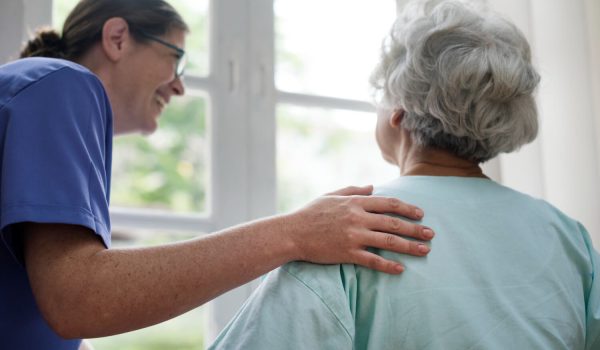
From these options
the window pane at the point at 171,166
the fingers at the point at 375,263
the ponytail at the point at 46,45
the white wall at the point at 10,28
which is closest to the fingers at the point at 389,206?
the fingers at the point at 375,263

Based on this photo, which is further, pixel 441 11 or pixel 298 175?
pixel 298 175

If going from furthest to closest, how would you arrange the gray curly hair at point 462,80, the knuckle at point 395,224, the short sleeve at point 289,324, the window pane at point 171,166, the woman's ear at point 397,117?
the window pane at point 171,166 → the woman's ear at point 397,117 → the gray curly hair at point 462,80 → the knuckle at point 395,224 → the short sleeve at point 289,324

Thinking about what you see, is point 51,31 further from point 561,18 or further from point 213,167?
point 561,18

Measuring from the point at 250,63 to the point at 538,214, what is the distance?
109 centimetres

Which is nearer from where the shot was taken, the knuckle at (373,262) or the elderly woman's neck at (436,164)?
the knuckle at (373,262)

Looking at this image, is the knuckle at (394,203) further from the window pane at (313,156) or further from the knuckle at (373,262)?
the window pane at (313,156)

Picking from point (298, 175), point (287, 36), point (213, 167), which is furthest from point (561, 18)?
point (298, 175)

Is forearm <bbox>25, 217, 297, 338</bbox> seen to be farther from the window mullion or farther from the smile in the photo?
the window mullion

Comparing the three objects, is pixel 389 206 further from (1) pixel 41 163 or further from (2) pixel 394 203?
(1) pixel 41 163

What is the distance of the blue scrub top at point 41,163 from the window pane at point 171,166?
24.9 ft

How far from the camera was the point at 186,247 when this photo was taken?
4.31 ft

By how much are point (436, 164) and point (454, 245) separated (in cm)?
22

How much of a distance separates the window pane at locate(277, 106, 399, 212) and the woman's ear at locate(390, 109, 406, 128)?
6563 mm

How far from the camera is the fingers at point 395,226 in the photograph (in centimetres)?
144
